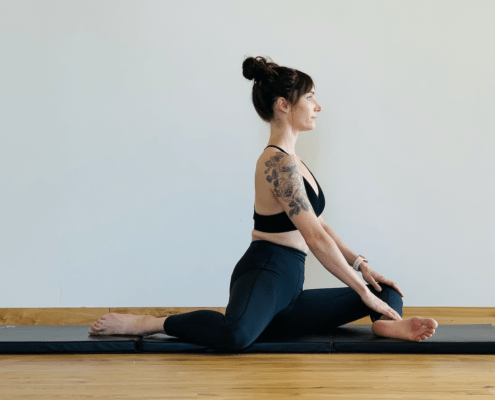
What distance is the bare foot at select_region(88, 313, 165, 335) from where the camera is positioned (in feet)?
6.39

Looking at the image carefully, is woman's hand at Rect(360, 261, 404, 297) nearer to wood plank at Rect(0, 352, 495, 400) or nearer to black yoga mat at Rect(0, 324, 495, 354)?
black yoga mat at Rect(0, 324, 495, 354)

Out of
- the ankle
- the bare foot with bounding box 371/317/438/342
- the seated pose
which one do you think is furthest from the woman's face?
the ankle

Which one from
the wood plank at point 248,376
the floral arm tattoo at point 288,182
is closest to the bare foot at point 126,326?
the wood plank at point 248,376

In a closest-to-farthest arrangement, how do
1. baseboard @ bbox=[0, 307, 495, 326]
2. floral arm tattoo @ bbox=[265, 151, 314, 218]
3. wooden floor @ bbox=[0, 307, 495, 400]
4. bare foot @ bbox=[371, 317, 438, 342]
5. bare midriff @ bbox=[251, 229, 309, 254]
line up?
1. wooden floor @ bbox=[0, 307, 495, 400]
2. bare foot @ bbox=[371, 317, 438, 342]
3. floral arm tattoo @ bbox=[265, 151, 314, 218]
4. bare midriff @ bbox=[251, 229, 309, 254]
5. baseboard @ bbox=[0, 307, 495, 326]

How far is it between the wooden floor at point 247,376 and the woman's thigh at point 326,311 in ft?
0.78

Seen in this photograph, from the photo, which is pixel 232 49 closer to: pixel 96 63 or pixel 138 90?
pixel 138 90

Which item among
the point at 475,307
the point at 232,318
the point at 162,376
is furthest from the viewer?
the point at 475,307

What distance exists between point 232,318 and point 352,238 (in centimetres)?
118

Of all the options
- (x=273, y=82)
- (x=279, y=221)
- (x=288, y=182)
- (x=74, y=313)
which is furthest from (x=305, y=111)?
(x=74, y=313)

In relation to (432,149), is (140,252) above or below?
below

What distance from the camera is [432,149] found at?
2.79 meters

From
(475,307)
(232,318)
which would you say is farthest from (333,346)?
(475,307)

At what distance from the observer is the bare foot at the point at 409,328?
176 cm

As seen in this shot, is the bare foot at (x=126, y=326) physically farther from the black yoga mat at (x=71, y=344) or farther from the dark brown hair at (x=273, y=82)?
the dark brown hair at (x=273, y=82)
